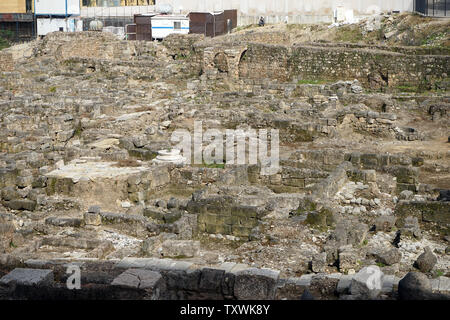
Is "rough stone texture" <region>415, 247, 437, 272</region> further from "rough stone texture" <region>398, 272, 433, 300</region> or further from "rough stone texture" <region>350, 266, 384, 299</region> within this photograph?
"rough stone texture" <region>398, 272, 433, 300</region>

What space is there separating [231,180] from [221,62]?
14.1m

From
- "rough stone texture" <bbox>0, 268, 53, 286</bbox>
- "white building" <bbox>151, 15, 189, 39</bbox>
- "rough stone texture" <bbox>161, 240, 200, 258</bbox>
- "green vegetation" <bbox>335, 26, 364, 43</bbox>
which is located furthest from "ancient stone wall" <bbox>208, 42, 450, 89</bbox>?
"rough stone texture" <bbox>0, 268, 53, 286</bbox>

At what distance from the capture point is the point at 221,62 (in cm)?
2945

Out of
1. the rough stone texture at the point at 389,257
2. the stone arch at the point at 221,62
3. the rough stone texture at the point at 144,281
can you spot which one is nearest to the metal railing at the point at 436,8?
the stone arch at the point at 221,62

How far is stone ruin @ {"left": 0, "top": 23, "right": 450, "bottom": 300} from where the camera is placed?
9.78m

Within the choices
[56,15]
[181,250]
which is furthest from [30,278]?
[56,15]

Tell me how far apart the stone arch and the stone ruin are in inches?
1.9

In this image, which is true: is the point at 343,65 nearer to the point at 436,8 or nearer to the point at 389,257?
the point at 436,8

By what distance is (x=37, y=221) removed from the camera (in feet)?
47.1

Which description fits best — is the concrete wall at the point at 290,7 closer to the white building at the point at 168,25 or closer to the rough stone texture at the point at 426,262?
the white building at the point at 168,25

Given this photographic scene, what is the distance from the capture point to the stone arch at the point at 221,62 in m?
29.3

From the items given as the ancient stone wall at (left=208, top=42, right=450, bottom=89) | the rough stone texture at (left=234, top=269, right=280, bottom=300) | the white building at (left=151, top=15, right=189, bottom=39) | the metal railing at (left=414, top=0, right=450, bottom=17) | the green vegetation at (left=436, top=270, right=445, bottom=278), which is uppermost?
the metal railing at (left=414, top=0, right=450, bottom=17)

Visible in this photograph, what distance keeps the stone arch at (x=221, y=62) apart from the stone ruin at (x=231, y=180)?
0.16ft
